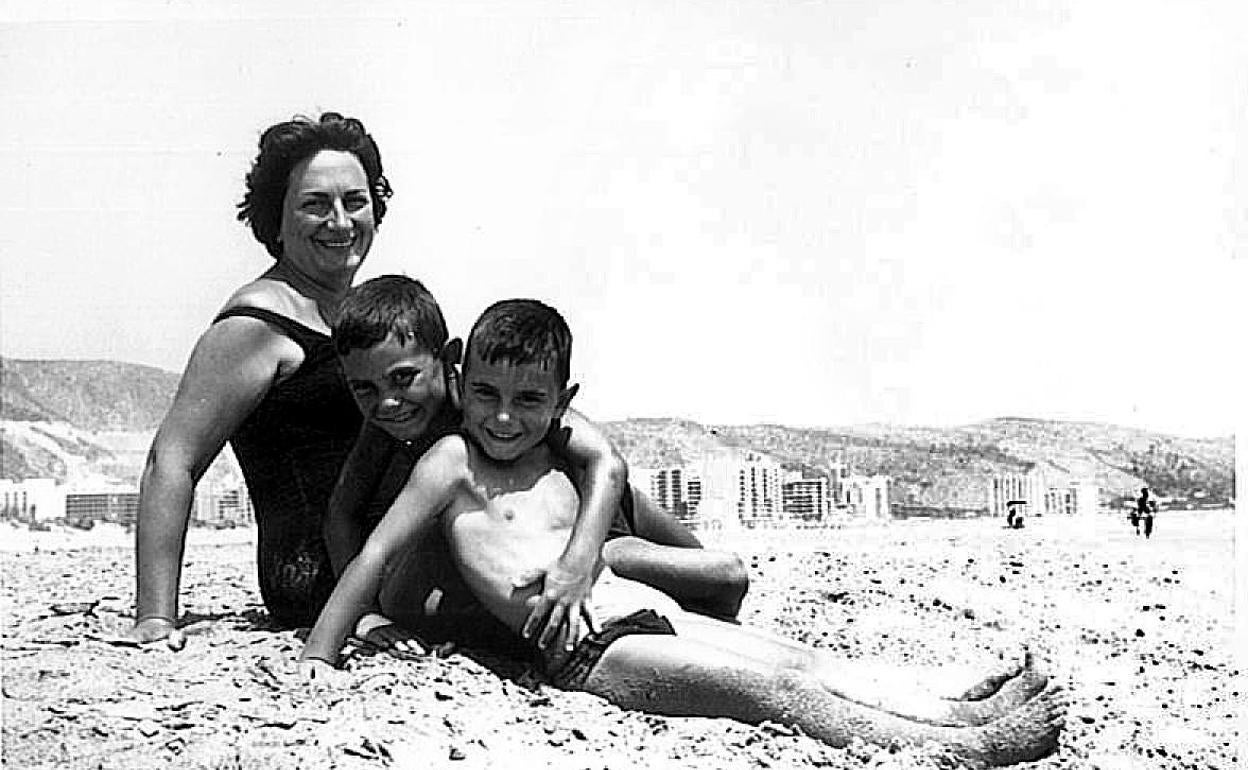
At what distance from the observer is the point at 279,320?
3.09 m

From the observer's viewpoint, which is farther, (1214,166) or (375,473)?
(1214,166)

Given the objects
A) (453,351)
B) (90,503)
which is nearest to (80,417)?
(90,503)

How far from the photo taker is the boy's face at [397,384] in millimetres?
2868

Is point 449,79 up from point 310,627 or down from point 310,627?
up

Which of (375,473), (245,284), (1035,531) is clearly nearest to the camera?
(375,473)

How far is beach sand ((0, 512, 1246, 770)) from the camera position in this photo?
2535 mm

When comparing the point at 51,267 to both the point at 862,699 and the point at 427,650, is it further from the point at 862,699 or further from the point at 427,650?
the point at 862,699

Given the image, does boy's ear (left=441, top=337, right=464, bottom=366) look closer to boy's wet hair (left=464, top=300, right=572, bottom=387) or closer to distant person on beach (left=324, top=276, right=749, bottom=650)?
distant person on beach (left=324, top=276, right=749, bottom=650)

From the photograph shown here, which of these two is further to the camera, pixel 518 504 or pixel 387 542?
pixel 518 504

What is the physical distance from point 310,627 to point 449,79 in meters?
1.22

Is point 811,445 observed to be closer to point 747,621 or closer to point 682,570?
point 747,621

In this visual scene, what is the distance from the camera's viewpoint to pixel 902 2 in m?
3.36

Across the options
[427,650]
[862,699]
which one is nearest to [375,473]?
[427,650]

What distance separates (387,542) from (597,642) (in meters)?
0.42
